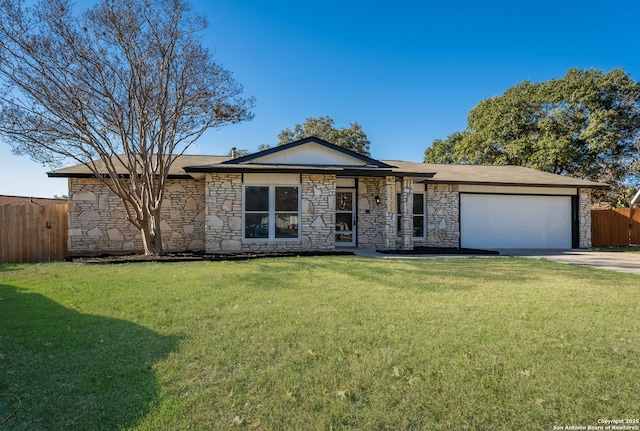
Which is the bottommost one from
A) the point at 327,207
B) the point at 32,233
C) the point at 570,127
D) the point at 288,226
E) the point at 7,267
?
the point at 7,267

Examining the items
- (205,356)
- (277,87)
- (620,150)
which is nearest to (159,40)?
(277,87)

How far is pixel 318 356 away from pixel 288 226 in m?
8.65

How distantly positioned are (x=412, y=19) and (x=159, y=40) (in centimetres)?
996

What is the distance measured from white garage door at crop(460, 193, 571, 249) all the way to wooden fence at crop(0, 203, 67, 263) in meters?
15.0

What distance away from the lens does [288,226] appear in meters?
11.7

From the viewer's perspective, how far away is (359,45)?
14.9 m

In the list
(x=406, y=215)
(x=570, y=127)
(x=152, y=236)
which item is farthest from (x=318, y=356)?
(x=570, y=127)

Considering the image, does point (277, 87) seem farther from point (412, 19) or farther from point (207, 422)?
point (207, 422)

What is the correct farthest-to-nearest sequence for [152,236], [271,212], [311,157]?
[311,157], [271,212], [152,236]

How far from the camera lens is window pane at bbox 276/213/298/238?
11.6m

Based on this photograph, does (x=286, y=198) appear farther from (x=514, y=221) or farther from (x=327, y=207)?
(x=514, y=221)

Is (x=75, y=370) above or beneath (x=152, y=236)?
beneath

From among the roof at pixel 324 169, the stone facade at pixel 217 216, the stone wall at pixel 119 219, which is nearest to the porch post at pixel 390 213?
the stone facade at pixel 217 216

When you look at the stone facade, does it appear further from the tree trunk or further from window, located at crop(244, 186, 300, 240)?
the tree trunk
